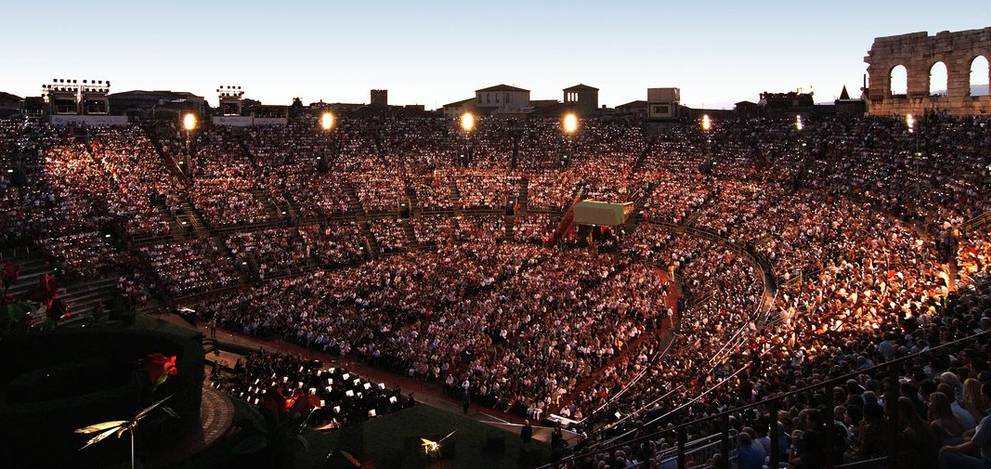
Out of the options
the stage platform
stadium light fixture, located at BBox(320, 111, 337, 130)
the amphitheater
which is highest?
stadium light fixture, located at BBox(320, 111, 337, 130)

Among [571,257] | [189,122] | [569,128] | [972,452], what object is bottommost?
[571,257]

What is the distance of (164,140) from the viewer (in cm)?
5212

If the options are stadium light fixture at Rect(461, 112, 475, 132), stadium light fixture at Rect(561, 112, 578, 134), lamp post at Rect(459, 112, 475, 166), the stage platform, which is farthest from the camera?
stadium light fixture at Rect(461, 112, 475, 132)

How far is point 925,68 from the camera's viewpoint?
47875 millimetres

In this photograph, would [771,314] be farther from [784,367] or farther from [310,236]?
[310,236]

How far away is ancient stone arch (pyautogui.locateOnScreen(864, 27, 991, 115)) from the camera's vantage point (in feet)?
144

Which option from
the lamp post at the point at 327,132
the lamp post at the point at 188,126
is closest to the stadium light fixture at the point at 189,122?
the lamp post at the point at 188,126

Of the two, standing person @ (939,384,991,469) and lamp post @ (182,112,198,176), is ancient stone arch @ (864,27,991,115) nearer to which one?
standing person @ (939,384,991,469)

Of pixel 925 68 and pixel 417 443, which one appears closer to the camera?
pixel 417 443

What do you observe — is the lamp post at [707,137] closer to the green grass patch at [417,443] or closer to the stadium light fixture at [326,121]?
the stadium light fixture at [326,121]

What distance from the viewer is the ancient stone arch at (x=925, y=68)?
144ft

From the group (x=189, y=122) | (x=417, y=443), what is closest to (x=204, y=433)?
(x=417, y=443)

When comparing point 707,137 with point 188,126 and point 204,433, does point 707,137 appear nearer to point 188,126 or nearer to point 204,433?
point 188,126

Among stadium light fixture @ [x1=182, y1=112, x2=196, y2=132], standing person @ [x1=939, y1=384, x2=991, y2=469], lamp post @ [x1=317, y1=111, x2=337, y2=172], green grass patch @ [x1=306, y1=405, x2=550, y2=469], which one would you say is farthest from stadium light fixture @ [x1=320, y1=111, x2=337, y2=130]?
standing person @ [x1=939, y1=384, x2=991, y2=469]
